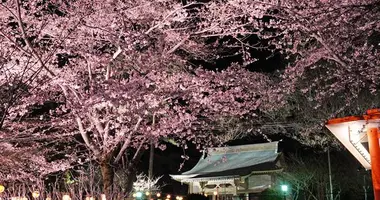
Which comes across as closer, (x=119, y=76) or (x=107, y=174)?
(x=107, y=174)

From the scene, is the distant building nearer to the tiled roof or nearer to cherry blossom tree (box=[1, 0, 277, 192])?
the tiled roof

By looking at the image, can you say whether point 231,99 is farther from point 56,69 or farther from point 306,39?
point 56,69

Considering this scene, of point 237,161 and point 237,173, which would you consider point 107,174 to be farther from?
point 237,161

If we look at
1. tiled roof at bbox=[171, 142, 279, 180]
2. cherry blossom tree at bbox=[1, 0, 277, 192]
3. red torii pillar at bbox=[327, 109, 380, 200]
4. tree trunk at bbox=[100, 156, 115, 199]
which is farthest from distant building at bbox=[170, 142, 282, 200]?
red torii pillar at bbox=[327, 109, 380, 200]

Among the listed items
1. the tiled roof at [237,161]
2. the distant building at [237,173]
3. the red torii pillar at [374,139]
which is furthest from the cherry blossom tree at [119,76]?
the tiled roof at [237,161]

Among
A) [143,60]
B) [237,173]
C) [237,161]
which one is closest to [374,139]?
[143,60]

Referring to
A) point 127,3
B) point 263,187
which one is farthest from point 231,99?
point 263,187

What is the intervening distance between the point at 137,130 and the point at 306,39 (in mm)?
4727

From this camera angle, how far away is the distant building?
1977 centimetres

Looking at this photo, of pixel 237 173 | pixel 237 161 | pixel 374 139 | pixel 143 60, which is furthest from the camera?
pixel 237 161

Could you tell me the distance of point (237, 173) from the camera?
1975 cm

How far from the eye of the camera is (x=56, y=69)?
10000mm

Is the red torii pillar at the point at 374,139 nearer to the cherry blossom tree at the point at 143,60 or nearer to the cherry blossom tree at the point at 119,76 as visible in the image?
the cherry blossom tree at the point at 143,60

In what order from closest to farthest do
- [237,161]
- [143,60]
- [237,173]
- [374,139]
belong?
1. [374,139]
2. [143,60]
3. [237,173]
4. [237,161]
